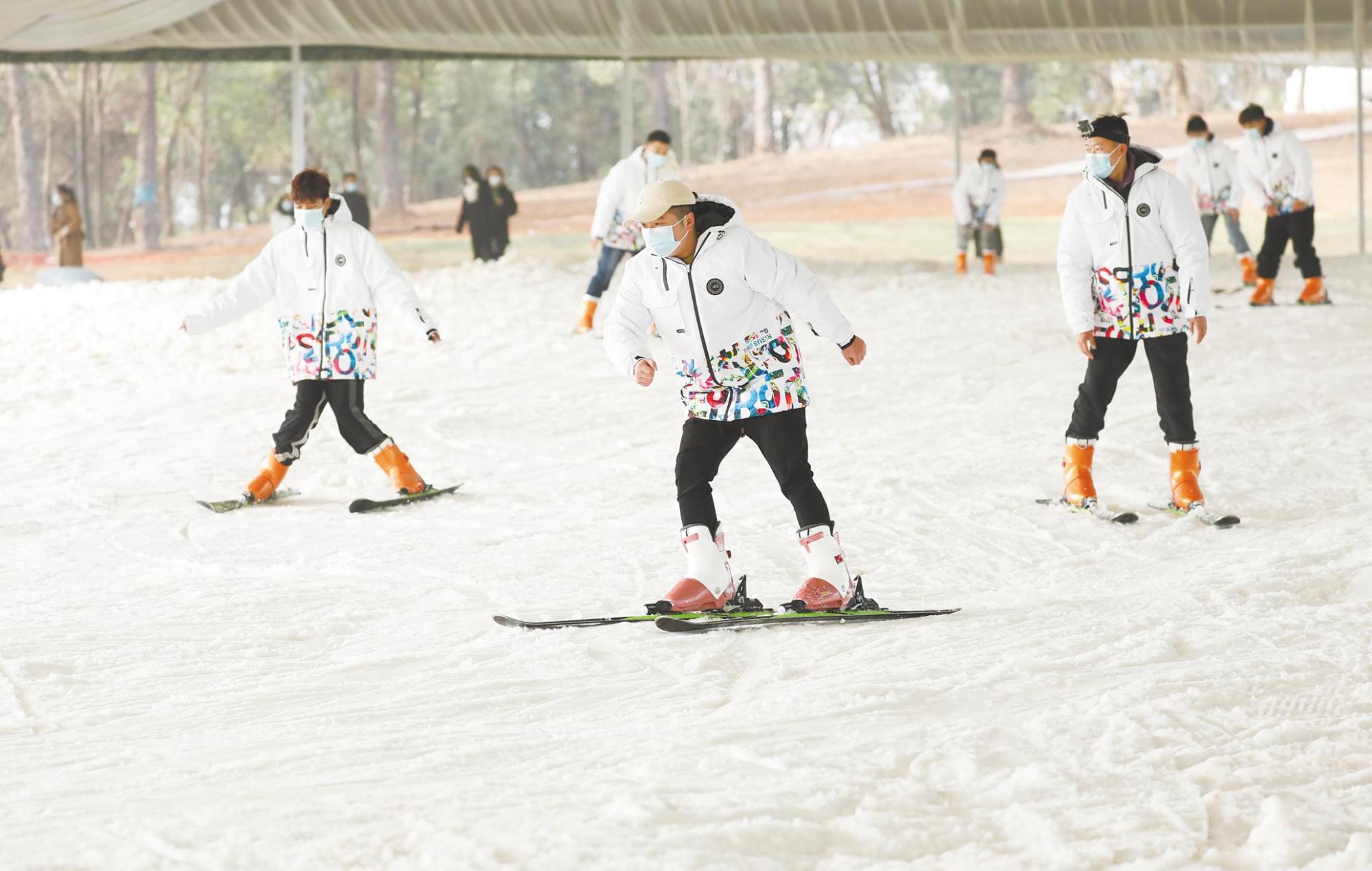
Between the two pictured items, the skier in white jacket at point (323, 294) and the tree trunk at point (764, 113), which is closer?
the skier in white jacket at point (323, 294)

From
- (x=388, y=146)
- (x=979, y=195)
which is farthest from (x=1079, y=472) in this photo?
(x=388, y=146)

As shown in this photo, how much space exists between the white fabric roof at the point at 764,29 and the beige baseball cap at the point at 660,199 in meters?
11.9

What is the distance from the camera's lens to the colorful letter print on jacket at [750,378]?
4043mm

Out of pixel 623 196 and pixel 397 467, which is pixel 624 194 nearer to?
pixel 623 196

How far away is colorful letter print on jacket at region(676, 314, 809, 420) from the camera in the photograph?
404cm

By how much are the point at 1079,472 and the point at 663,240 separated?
7.80 ft

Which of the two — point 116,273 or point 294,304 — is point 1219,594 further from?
point 116,273

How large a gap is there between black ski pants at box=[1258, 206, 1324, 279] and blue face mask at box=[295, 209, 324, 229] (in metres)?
6.84

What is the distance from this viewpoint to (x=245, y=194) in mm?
37531

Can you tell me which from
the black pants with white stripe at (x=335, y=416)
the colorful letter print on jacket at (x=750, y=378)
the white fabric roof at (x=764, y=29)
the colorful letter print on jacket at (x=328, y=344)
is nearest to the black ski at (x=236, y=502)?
the black pants with white stripe at (x=335, y=416)

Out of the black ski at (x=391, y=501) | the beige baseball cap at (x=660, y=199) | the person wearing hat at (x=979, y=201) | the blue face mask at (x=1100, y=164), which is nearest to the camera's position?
the beige baseball cap at (x=660, y=199)

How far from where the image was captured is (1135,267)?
525cm

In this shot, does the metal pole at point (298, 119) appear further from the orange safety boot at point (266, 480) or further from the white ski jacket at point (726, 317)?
the white ski jacket at point (726, 317)

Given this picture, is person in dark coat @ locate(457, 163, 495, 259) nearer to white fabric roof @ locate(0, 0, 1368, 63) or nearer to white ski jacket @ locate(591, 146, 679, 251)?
white fabric roof @ locate(0, 0, 1368, 63)
